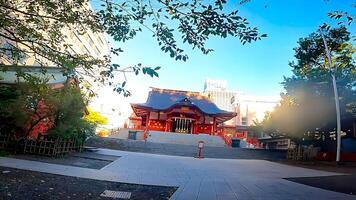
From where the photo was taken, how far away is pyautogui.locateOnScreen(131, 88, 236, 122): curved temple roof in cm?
4081

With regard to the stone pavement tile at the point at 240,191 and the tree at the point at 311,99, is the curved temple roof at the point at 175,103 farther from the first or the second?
the stone pavement tile at the point at 240,191

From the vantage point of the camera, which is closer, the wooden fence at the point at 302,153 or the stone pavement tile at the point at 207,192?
the stone pavement tile at the point at 207,192

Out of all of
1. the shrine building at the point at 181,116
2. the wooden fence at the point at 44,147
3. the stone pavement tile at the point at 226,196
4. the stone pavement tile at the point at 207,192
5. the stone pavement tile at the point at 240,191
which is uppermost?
the shrine building at the point at 181,116

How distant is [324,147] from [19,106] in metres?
25.0

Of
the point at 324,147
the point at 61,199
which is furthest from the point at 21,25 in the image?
the point at 324,147

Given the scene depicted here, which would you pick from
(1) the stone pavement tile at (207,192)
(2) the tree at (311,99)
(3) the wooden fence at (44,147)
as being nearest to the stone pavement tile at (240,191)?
(1) the stone pavement tile at (207,192)

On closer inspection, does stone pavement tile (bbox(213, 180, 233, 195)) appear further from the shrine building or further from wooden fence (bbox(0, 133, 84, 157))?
the shrine building

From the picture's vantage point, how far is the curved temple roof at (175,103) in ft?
134

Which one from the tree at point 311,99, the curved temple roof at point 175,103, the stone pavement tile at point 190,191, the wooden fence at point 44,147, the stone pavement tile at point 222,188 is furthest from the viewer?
the curved temple roof at point 175,103

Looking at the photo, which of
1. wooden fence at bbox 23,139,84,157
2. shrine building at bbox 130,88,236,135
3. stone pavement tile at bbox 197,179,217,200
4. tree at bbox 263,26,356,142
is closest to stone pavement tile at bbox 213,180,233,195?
stone pavement tile at bbox 197,179,217,200

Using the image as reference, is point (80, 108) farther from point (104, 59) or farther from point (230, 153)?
point (230, 153)

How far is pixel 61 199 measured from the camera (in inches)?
264

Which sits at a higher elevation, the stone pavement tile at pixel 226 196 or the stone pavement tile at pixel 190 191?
the stone pavement tile at pixel 226 196

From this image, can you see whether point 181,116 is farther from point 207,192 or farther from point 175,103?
point 207,192
